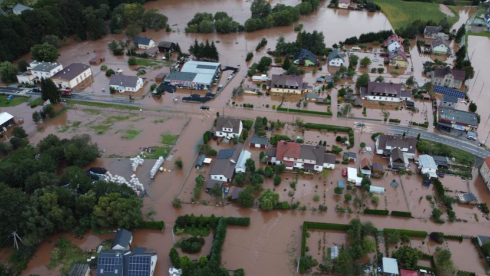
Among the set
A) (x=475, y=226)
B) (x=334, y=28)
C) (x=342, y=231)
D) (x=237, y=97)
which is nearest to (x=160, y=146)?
(x=237, y=97)

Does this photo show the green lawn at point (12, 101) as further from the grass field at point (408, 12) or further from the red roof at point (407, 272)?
the grass field at point (408, 12)

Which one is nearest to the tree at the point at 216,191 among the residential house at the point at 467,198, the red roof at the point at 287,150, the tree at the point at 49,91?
the red roof at the point at 287,150

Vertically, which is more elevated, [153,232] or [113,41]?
[113,41]

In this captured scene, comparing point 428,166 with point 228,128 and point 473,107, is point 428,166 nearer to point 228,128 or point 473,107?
point 473,107

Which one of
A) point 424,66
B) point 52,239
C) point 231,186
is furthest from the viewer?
point 424,66

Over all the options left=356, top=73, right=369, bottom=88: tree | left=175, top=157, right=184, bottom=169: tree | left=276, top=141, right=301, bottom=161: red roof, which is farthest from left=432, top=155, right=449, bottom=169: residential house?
left=175, top=157, right=184, bottom=169: tree

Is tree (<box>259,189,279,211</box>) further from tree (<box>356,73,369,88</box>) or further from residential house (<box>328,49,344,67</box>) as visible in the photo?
residential house (<box>328,49,344,67</box>)

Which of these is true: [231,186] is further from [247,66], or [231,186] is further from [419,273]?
[247,66]

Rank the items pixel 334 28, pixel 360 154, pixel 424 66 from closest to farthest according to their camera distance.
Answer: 1. pixel 360 154
2. pixel 424 66
3. pixel 334 28
